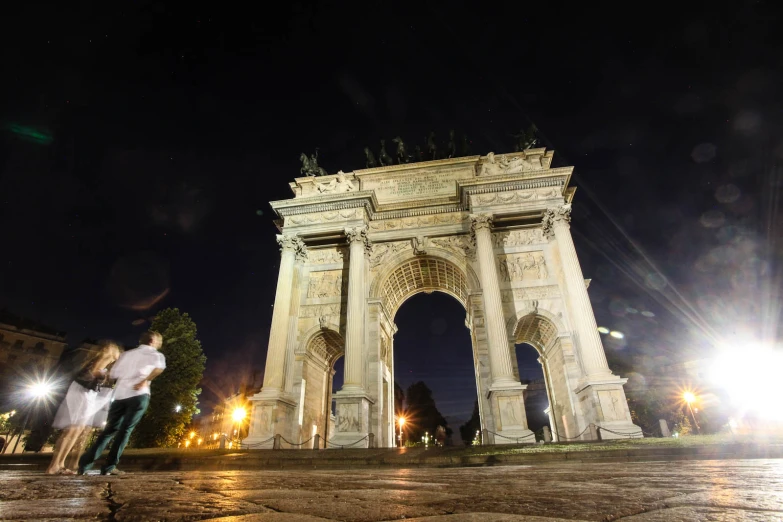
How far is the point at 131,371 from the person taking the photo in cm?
504

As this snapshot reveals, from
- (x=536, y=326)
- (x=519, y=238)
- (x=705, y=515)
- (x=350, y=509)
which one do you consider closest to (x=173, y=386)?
(x=536, y=326)

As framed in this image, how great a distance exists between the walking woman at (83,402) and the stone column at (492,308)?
15.0 meters

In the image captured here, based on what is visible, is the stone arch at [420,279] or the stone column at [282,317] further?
the stone arch at [420,279]

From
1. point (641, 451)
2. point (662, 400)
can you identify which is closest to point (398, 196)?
point (641, 451)

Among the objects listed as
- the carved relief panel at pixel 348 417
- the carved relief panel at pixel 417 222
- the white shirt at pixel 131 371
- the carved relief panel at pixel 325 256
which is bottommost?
the white shirt at pixel 131 371

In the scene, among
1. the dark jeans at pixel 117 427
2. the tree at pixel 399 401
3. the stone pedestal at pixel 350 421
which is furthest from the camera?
the tree at pixel 399 401

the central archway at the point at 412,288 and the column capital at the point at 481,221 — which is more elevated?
the column capital at the point at 481,221

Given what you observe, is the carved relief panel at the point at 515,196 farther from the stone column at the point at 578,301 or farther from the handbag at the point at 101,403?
the handbag at the point at 101,403

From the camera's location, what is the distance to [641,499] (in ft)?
6.52

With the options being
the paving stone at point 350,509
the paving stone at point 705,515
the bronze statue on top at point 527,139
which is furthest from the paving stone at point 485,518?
the bronze statue on top at point 527,139

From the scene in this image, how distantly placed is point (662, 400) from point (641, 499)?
46.5m

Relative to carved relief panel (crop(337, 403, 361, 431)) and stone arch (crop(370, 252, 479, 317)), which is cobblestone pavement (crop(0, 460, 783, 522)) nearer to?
carved relief panel (crop(337, 403, 361, 431))

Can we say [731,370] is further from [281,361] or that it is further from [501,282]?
[281,361]

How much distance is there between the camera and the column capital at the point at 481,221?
2141 centimetres
